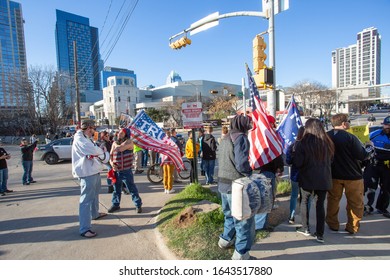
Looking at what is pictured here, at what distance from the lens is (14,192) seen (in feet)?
23.8

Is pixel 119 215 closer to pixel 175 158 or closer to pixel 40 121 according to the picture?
pixel 175 158

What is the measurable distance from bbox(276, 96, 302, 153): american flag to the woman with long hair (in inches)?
57.5

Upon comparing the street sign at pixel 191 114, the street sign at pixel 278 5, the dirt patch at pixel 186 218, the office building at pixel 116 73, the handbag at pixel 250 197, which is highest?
the office building at pixel 116 73

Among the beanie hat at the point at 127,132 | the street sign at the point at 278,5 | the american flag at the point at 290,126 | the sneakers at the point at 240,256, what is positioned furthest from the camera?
the street sign at the point at 278,5

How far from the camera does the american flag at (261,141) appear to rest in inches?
149

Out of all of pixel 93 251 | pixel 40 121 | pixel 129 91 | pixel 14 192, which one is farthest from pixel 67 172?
pixel 129 91

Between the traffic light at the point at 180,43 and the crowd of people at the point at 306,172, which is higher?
the traffic light at the point at 180,43

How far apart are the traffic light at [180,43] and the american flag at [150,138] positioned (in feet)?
13.9

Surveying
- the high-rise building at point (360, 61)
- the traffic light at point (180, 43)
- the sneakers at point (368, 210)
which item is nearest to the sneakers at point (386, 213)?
the sneakers at point (368, 210)

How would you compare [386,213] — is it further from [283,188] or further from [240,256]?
[240,256]

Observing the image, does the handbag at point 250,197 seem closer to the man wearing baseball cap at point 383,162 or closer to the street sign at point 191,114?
the man wearing baseball cap at point 383,162

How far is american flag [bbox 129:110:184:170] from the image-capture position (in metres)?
5.80

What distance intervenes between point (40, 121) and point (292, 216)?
4044 centimetres

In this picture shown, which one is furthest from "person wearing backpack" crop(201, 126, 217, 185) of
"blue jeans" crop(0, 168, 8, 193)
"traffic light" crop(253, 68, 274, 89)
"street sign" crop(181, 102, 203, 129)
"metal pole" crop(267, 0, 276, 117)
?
"blue jeans" crop(0, 168, 8, 193)
